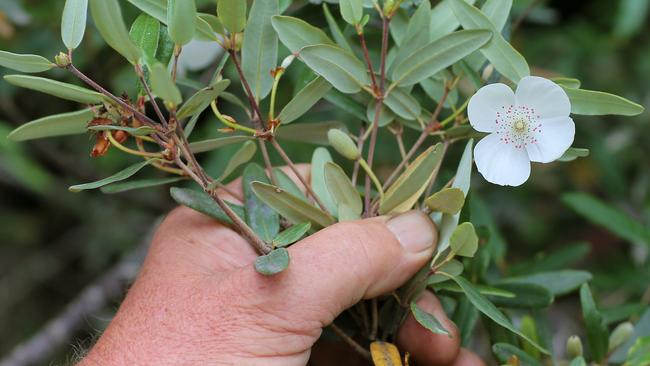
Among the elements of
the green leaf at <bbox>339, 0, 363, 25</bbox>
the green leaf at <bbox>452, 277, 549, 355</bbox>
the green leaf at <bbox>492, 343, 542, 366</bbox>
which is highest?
the green leaf at <bbox>339, 0, 363, 25</bbox>

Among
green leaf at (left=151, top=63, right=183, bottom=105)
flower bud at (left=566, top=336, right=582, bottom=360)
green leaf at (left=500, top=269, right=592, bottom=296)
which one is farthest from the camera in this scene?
green leaf at (left=500, top=269, right=592, bottom=296)

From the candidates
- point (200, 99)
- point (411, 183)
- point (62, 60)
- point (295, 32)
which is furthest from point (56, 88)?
point (411, 183)

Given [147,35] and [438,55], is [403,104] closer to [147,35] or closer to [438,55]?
[438,55]

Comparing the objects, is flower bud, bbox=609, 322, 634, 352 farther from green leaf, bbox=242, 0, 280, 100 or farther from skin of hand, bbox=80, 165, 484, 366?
green leaf, bbox=242, 0, 280, 100

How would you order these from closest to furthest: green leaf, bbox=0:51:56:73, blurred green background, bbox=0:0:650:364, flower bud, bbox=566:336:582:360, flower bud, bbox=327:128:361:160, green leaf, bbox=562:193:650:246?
green leaf, bbox=0:51:56:73 → flower bud, bbox=327:128:361:160 → flower bud, bbox=566:336:582:360 → green leaf, bbox=562:193:650:246 → blurred green background, bbox=0:0:650:364

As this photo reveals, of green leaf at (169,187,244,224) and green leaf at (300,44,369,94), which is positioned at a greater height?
green leaf at (300,44,369,94)

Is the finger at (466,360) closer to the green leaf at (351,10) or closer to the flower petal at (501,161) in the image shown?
the flower petal at (501,161)

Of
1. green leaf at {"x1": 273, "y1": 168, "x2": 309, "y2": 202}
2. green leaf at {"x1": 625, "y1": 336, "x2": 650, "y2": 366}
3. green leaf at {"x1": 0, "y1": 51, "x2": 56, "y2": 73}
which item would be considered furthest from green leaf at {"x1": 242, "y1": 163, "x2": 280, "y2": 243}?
green leaf at {"x1": 625, "y1": 336, "x2": 650, "y2": 366}
